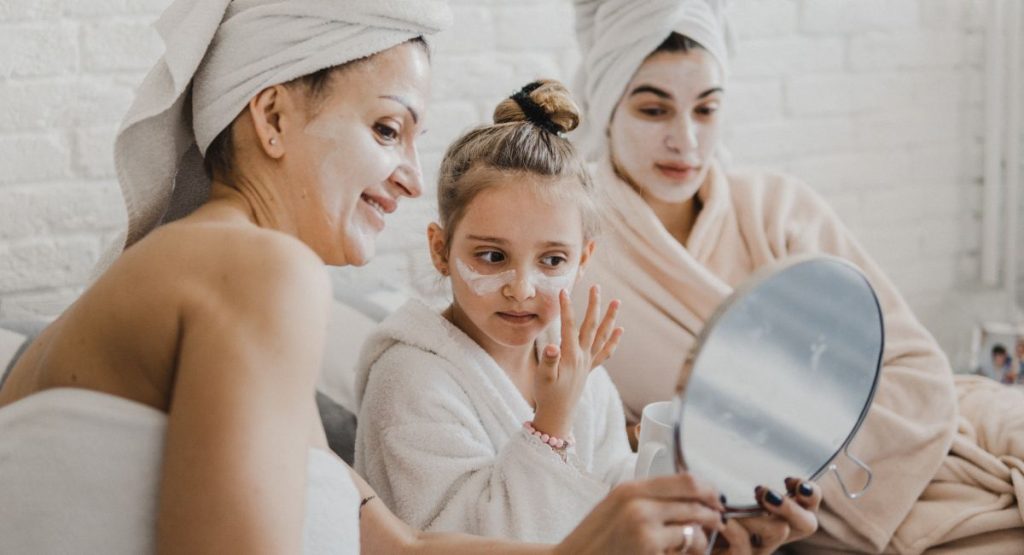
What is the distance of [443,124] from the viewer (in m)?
2.06

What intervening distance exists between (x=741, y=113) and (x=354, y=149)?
1482 millimetres

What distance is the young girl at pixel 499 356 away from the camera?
1244 mm

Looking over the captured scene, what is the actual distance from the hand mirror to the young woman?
31 cm

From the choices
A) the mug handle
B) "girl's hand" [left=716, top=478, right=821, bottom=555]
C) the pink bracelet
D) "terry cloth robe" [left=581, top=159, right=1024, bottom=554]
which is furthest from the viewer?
"terry cloth robe" [left=581, top=159, right=1024, bottom=554]

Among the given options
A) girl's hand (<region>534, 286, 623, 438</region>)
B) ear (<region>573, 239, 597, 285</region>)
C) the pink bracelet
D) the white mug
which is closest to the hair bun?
ear (<region>573, 239, 597, 285</region>)

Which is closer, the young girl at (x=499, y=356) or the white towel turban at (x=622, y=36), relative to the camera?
the young girl at (x=499, y=356)

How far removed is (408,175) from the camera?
1.16m

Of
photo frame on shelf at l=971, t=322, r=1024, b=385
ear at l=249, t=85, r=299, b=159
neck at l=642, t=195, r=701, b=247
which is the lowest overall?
photo frame on shelf at l=971, t=322, r=1024, b=385

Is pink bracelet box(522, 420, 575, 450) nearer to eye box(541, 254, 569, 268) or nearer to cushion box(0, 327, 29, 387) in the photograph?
eye box(541, 254, 569, 268)

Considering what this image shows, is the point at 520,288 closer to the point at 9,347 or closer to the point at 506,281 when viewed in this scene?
the point at 506,281

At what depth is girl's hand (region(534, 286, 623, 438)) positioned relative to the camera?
1.21 metres

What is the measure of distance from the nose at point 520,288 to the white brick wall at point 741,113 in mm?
585

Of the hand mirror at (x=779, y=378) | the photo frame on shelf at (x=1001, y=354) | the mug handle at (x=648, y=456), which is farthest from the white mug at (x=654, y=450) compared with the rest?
the photo frame on shelf at (x=1001, y=354)

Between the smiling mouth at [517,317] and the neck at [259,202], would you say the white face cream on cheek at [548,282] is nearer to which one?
the smiling mouth at [517,317]
